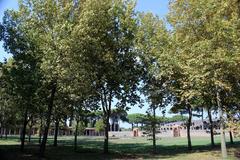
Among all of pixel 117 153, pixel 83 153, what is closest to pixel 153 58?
pixel 117 153

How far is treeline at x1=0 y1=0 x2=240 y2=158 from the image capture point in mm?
24500

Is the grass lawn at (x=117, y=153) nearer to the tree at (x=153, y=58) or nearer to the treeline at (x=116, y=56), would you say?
the treeline at (x=116, y=56)

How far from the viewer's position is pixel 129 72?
3769cm

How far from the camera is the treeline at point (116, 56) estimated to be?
24.5 meters

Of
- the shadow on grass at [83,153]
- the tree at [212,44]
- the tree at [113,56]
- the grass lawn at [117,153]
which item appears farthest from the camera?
the tree at [113,56]

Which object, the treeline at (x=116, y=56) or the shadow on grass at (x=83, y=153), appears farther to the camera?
the shadow on grass at (x=83, y=153)

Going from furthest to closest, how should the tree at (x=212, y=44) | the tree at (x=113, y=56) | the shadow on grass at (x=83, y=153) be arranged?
the tree at (x=113, y=56) < the shadow on grass at (x=83, y=153) < the tree at (x=212, y=44)

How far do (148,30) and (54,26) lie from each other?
1400cm

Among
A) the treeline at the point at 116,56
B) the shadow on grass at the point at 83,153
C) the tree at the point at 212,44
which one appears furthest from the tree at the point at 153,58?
the tree at the point at 212,44

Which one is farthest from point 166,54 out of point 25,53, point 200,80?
point 25,53

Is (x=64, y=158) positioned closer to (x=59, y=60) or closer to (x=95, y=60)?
(x=59, y=60)

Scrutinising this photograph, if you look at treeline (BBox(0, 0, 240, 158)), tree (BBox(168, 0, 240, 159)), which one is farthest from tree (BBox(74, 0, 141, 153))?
tree (BBox(168, 0, 240, 159))

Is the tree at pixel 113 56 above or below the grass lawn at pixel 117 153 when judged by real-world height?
above

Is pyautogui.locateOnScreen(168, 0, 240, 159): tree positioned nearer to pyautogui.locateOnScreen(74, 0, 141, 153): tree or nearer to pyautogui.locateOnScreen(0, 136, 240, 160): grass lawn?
pyautogui.locateOnScreen(0, 136, 240, 160): grass lawn
